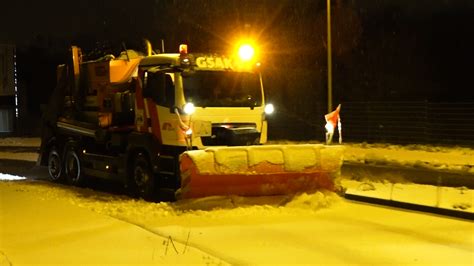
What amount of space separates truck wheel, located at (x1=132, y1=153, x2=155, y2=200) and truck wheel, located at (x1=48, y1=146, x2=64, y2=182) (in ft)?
13.7

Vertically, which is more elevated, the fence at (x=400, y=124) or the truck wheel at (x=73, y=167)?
the fence at (x=400, y=124)

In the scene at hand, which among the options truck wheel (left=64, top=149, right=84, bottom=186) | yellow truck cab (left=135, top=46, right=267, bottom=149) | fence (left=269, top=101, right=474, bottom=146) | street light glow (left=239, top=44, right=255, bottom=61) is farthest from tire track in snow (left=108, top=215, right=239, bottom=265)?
fence (left=269, top=101, right=474, bottom=146)

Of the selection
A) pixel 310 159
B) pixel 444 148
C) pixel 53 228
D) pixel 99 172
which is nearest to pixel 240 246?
pixel 53 228

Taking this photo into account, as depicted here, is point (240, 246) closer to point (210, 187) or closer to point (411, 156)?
point (210, 187)

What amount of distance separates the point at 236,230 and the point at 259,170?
2.12 meters

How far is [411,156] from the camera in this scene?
68.0 feet

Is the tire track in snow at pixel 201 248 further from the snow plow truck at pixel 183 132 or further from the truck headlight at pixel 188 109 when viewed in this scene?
the truck headlight at pixel 188 109

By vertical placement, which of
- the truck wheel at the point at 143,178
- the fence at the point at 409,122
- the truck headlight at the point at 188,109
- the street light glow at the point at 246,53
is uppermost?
the street light glow at the point at 246,53

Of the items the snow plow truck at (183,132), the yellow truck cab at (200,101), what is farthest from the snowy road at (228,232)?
the yellow truck cab at (200,101)

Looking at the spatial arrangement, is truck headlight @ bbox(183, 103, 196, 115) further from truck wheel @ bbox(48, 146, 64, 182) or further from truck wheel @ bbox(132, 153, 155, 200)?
truck wheel @ bbox(48, 146, 64, 182)

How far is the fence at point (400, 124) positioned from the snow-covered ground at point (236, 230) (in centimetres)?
1274

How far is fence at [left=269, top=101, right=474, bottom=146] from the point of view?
85.0ft

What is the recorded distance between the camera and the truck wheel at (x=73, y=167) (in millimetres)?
16516

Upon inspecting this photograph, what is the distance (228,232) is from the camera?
31.8ft
